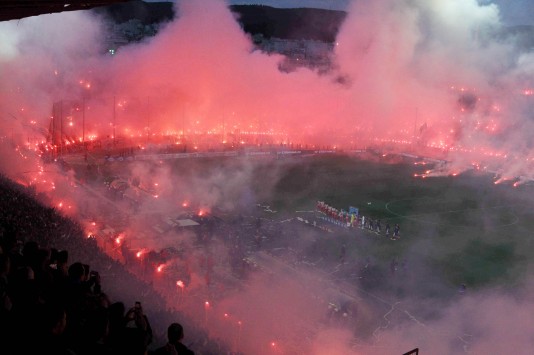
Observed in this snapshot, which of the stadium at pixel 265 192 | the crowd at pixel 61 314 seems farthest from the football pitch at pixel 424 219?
the crowd at pixel 61 314

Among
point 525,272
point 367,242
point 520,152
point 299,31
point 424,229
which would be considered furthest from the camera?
point 299,31

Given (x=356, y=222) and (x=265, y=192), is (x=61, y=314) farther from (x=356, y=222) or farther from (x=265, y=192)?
(x=265, y=192)

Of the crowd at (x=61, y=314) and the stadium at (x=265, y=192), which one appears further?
the stadium at (x=265, y=192)

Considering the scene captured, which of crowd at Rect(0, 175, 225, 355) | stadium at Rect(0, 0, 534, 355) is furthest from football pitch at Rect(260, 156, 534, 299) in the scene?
crowd at Rect(0, 175, 225, 355)

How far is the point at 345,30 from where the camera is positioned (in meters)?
25.6

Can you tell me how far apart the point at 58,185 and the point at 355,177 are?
1043cm

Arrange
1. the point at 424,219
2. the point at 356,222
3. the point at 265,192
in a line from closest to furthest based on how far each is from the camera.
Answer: the point at 356,222
the point at 424,219
the point at 265,192

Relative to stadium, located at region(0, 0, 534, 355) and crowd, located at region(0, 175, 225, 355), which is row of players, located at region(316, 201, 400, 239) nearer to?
stadium, located at region(0, 0, 534, 355)

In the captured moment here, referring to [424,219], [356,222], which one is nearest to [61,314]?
[356,222]

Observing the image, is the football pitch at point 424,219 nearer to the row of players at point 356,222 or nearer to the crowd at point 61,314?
the row of players at point 356,222

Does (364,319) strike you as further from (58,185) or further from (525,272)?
(58,185)

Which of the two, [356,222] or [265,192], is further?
[265,192]

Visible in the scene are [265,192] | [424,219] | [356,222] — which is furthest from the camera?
[265,192]

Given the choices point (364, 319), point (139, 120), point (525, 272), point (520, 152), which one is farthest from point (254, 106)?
point (364, 319)
